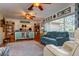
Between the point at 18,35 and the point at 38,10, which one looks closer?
the point at 38,10

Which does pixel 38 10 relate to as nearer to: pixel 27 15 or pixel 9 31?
pixel 27 15

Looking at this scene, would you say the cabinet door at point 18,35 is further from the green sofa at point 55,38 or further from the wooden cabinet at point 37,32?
the green sofa at point 55,38

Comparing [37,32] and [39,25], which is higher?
[39,25]

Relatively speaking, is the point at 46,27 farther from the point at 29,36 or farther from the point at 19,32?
the point at 19,32

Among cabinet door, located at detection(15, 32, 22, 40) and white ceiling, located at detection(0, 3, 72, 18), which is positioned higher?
white ceiling, located at detection(0, 3, 72, 18)

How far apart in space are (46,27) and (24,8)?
77cm

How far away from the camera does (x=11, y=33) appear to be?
347 centimetres

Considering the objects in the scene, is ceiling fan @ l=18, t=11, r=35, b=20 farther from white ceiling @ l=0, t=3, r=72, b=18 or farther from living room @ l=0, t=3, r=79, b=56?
white ceiling @ l=0, t=3, r=72, b=18

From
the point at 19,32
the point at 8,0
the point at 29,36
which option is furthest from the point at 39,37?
the point at 8,0

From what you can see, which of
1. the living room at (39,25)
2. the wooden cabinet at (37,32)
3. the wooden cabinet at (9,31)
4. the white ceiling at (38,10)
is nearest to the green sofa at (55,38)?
the living room at (39,25)

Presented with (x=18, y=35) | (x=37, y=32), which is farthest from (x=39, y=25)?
(x=18, y=35)

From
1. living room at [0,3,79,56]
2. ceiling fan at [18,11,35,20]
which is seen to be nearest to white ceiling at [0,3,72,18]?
living room at [0,3,79,56]

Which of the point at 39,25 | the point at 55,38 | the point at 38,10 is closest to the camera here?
the point at 55,38

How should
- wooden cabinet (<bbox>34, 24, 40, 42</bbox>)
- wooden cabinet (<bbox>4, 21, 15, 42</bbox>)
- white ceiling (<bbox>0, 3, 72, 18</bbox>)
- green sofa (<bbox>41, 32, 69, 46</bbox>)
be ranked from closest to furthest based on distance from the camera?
white ceiling (<bbox>0, 3, 72, 18</bbox>) → green sofa (<bbox>41, 32, 69, 46</bbox>) → wooden cabinet (<bbox>34, 24, 40, 42</bbox>) → wooden cabinet (<bbox>4, 21, 15, 42</bbox>)
